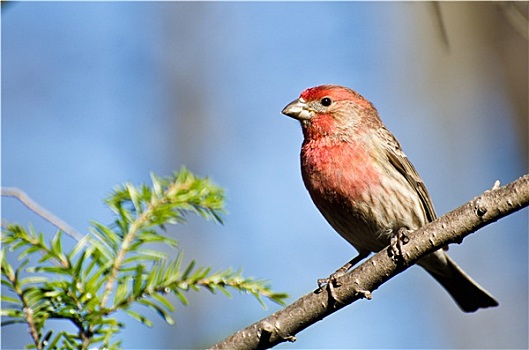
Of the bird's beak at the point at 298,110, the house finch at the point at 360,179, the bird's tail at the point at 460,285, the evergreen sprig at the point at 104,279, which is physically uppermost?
the bird's beak at the point at 298,110

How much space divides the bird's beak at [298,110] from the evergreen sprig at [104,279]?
7.01 ft

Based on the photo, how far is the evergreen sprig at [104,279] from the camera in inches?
108

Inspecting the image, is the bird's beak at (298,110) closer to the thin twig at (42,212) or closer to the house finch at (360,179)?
the house finch at (360,179)

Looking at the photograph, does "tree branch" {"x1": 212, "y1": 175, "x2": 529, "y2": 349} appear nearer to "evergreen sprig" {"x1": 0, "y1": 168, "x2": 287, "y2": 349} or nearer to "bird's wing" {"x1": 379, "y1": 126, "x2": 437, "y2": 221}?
"evergreen sprig" {"x1": 0, "y1": 168, "x2": 287, "y2": 349}

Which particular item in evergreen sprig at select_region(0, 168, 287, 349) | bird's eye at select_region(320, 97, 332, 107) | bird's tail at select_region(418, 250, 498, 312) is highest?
bird's eye at select_region(320, 97, 332, 107)

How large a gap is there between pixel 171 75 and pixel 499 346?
5.84 m

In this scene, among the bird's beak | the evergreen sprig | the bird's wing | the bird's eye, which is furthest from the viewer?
the bird's eye

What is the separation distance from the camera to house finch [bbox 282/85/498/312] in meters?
4.77

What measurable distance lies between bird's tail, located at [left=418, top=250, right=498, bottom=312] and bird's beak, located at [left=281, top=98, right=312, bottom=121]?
1218 mm

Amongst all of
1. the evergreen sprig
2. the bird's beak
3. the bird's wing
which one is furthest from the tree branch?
the bird's beak

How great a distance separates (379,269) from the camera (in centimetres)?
333

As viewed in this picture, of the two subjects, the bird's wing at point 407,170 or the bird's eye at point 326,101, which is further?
the bird's eye at point 326,101

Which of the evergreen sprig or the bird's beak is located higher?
the bird's beak

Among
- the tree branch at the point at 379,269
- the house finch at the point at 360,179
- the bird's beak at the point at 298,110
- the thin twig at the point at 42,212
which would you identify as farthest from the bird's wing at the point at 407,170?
the thin twig at the point at 42,212
